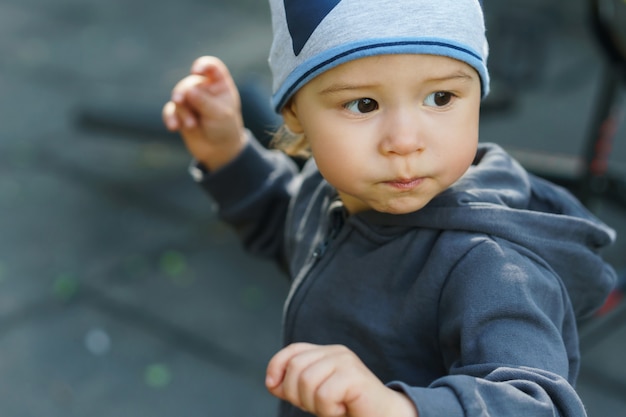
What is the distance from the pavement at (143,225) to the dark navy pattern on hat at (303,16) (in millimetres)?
1871

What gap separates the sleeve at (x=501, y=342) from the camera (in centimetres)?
130

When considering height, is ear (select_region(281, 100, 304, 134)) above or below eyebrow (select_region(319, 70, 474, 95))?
below

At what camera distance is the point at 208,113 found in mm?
2172

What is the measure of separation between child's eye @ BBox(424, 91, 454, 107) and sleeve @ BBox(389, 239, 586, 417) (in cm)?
23

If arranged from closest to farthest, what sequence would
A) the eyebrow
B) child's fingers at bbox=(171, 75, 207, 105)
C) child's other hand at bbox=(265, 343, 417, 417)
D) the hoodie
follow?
child's other hand at bbox=(265, 343, 417, 417)
the hoodie
the eyebrow
child's fingers at bbox=(171, 75, 207, 105)

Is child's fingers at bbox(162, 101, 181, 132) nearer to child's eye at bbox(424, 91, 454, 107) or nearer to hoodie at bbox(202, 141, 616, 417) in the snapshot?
hoodie at bbox(202, 141, 616, 417)

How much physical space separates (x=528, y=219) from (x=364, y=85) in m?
0.35

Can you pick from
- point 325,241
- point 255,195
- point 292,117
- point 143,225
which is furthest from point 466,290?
point 143,225

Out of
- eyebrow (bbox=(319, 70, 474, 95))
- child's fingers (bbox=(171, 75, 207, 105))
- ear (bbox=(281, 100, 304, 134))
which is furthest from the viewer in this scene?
child's fingers (bbox=(171, 75, 207, 105))

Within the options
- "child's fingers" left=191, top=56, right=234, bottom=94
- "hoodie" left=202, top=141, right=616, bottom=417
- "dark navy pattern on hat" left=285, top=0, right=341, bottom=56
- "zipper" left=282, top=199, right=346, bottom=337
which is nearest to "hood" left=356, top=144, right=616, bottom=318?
"hoodie" left=202, top=141, right=616, bottom=417

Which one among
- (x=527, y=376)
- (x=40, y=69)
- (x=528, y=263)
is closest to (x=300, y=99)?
(x=528, y=263)

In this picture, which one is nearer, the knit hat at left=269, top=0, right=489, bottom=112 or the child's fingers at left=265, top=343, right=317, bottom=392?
the child's fingers at left=265, top=343, right=317, bottom=392

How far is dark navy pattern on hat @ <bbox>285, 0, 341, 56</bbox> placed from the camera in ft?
4.88

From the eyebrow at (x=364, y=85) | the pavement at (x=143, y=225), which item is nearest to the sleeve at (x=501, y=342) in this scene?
the eyebrow at (x=364, y=85)
